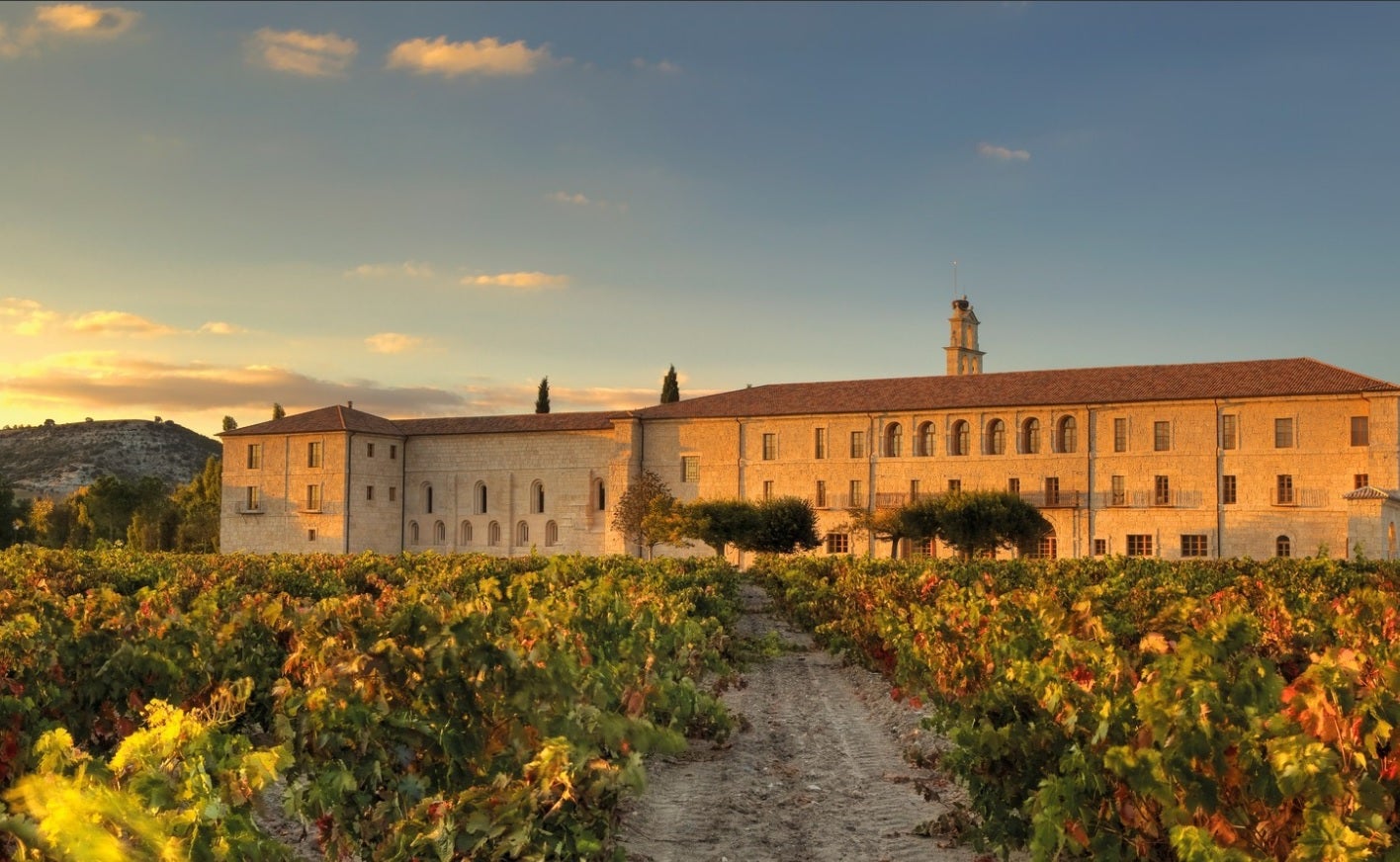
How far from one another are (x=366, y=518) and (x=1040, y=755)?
186 feet

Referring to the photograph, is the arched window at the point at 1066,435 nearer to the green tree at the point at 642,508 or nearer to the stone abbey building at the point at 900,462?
the stone abbey building at the point at 900,462

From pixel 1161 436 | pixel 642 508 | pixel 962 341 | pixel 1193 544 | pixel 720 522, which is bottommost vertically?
pixel 1193 544

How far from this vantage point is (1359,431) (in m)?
45.4

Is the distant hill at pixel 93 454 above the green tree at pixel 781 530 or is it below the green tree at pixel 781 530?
above

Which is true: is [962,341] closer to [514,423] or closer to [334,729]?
[514,423]

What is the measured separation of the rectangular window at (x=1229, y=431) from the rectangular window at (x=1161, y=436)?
6.44 ft

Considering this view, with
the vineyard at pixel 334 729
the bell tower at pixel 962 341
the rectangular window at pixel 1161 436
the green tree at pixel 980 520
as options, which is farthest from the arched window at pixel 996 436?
the vineyard at pixel 334 729

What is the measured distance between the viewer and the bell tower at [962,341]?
79.4 metres

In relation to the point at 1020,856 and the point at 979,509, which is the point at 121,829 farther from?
the point at 979,509

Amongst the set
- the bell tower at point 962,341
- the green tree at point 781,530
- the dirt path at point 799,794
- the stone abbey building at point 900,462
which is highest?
the bell tower at point 962,341

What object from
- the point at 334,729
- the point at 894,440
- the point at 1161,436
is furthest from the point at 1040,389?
the point at 334,729

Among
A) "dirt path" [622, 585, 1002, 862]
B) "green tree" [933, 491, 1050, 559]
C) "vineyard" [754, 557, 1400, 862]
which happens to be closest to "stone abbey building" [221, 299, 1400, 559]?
"green tree" [933, 491, 1050, 559]

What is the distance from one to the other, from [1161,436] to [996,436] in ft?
21.6

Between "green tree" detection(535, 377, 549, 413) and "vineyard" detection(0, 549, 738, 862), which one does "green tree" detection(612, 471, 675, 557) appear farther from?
"vineyard" detection(0, 549, 738, 862)
